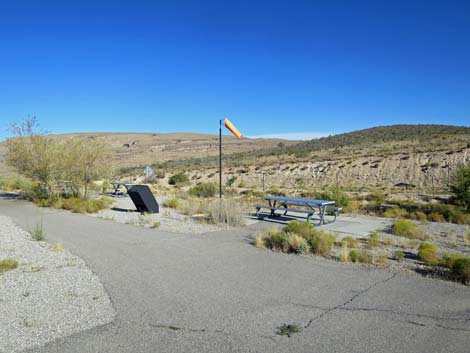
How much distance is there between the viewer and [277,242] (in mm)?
8977

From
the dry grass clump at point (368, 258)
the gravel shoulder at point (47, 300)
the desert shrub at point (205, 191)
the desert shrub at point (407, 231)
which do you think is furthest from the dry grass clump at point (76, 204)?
the dry grass clump at point (368, 258)

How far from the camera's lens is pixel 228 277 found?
21.5 feet

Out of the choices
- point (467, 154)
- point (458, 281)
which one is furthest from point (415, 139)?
point (458, 281)

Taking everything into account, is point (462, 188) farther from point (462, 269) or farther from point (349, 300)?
Answer: point (349, 300)

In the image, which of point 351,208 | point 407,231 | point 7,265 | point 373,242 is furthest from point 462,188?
point 7,265

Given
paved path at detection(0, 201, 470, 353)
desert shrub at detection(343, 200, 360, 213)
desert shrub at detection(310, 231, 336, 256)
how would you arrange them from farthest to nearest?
desert shrub at detection(343, 200, 360, 213) < desert shrub at detection(310, 231, 336, 256) < paved path at detection(0, 201, 470, 353)

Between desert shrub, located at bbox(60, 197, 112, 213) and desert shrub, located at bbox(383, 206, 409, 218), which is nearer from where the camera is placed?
desert shrub, located at bbox(383, 206, 409, 218)

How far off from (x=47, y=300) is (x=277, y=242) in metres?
5.02

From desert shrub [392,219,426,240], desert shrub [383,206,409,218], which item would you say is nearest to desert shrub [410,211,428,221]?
desert shrub [383,206,409,218]

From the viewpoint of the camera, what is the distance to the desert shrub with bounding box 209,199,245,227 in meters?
12.3

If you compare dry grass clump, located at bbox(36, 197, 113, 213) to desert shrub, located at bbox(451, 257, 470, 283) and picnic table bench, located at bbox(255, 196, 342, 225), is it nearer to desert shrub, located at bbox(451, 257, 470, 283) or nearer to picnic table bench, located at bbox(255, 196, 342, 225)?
picnic table bench, located at bbox(255, 196, 342, 225)

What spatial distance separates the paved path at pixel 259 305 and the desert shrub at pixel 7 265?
4.18 ft

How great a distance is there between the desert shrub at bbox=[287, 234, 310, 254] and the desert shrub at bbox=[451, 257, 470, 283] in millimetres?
2766

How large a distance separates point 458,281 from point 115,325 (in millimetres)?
5193
